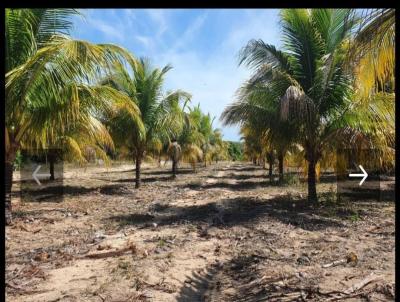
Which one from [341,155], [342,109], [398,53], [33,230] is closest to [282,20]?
[342,109]

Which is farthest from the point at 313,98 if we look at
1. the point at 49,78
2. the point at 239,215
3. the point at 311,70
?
the point at 49,78

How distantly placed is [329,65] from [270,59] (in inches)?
82.9

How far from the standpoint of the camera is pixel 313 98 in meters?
10.5

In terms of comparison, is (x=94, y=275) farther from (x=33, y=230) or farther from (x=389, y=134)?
(x=389, y=134)

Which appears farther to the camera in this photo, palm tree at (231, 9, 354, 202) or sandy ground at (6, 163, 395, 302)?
palm tree at (231, 9, 354, 202)

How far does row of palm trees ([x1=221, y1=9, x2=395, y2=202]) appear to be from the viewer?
9.40 metres

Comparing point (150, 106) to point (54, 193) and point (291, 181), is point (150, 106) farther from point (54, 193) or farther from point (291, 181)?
point (291, 181)

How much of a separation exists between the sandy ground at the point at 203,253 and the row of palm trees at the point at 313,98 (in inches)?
73.9

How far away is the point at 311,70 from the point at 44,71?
7024mm

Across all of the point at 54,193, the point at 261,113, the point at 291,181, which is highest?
the point at 261,113

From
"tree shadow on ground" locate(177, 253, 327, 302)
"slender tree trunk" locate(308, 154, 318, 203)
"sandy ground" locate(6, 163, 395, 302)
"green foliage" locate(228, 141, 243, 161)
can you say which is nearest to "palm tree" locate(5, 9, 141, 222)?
"sandy ground" locate(6, 163, 395, 302)

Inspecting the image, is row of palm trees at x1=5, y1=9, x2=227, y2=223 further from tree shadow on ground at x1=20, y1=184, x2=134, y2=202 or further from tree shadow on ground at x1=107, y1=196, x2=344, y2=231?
tree shadow on ground at x1=20, y1=184, x2=134, y2=202

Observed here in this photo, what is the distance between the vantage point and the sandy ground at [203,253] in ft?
14.6

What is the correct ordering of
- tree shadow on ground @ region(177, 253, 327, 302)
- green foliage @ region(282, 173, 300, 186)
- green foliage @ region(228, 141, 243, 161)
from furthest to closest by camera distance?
green foliage @ region(228, 141, 243, 161)
green foliage @ region(282, 173, 300, 186)
tree shadow on ground @ region(177, 253, 327, 302)
